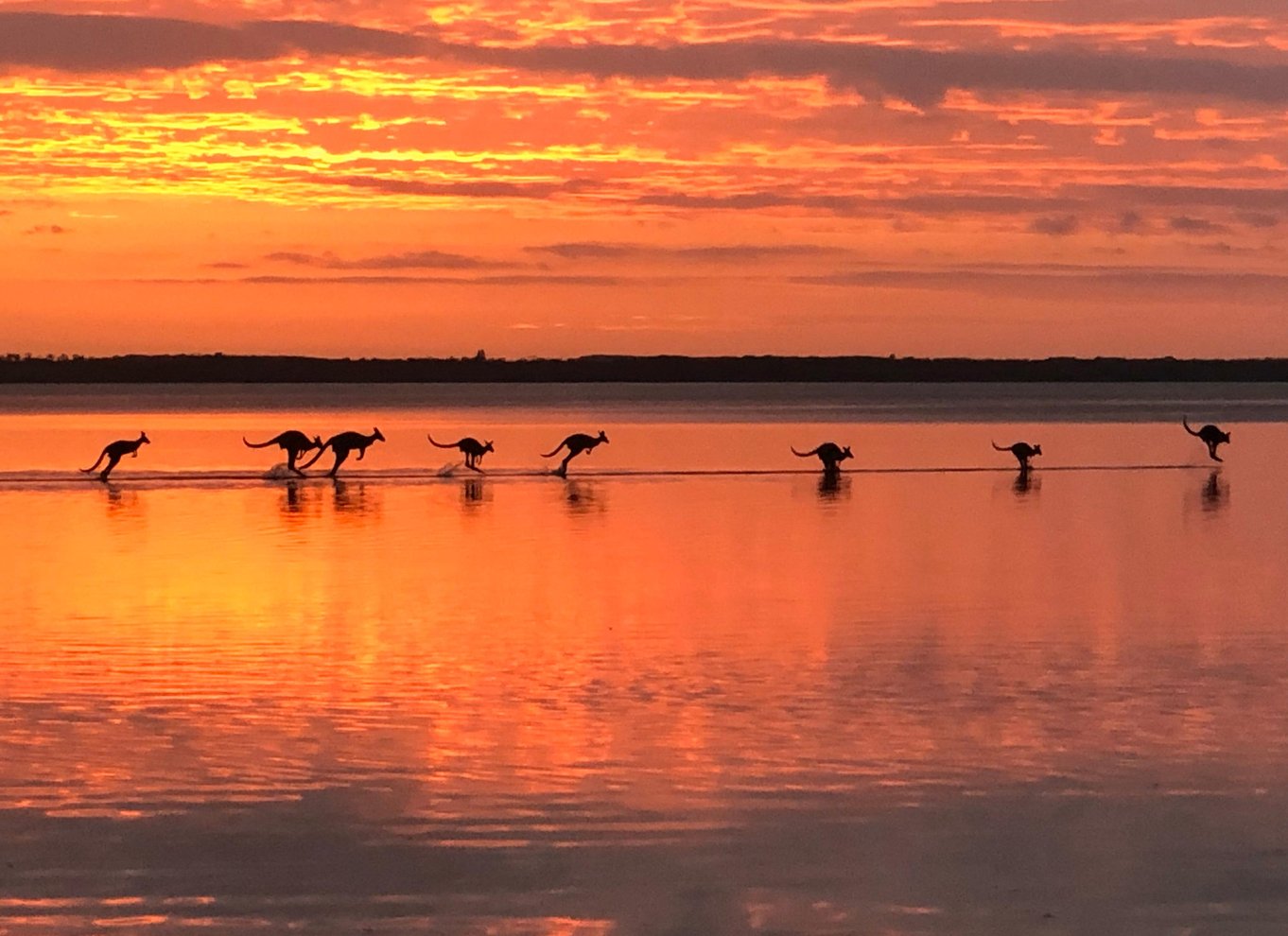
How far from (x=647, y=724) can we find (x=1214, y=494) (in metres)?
19.5

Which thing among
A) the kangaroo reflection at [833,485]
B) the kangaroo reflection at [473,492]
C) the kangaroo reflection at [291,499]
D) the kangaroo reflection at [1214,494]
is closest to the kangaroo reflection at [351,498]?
the kangaroo reflection at [291,499]

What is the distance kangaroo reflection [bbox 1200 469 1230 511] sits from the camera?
26.2m

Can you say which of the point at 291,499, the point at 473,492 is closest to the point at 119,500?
the point at 291,499

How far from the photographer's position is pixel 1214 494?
93.3ft

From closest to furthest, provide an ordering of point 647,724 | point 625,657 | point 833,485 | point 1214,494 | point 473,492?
1. point 647,724
2. point 625,657
3. point 1214,494
4. point 473,492
5. point 833,485

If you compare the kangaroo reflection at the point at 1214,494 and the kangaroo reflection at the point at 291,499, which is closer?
the kangaroo reflection at the point at 1214,494

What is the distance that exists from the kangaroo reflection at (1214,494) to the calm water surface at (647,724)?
1690 millimetres

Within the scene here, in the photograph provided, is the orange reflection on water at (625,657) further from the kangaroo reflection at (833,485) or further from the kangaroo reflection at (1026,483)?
the kangaroo reflection at (1026,483)

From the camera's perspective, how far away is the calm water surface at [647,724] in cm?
762

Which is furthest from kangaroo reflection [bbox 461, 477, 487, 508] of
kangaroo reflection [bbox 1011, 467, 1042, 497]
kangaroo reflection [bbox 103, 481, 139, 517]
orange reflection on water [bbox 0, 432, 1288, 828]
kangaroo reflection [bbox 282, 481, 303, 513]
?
kangaroo reflection [bbox 1011, 467, 1042, 497]

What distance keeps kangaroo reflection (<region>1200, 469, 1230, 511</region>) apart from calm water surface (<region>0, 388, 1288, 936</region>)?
5.55ft

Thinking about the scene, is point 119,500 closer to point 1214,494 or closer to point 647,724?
point 1214,494

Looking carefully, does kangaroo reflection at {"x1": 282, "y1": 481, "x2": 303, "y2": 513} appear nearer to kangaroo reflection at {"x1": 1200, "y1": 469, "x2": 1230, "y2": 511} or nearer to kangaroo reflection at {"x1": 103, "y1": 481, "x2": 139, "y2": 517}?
kangaroo reflection at {"x1": 103, "y1": 481, "x2": 139, "y2": 517}

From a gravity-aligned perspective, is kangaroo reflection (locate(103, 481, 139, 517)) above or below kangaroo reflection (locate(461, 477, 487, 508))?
below
